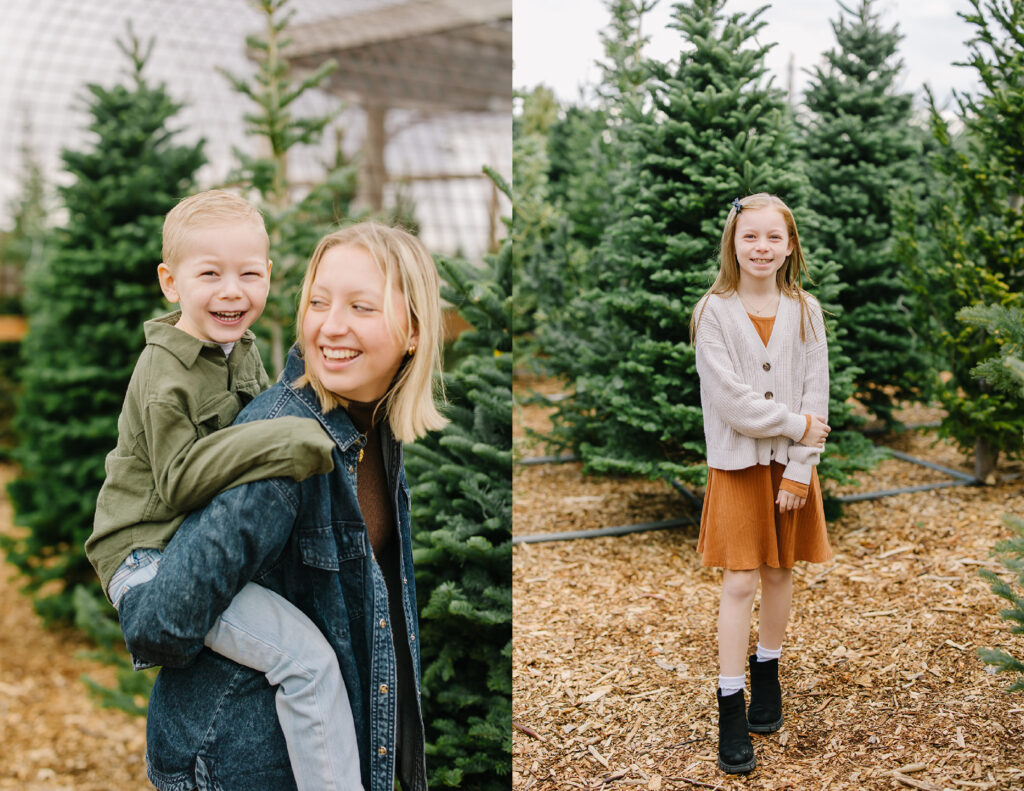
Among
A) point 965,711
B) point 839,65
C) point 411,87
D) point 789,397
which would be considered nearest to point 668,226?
point 839,65

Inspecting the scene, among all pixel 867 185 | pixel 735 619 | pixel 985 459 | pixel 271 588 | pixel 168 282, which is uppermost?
pixel 867 185

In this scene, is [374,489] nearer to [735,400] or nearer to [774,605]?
[735,400]

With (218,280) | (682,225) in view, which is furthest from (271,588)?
(682,225)

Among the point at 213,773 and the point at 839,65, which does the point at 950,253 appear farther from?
the point at 213,773

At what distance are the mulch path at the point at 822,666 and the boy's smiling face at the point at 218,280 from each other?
1.71 m

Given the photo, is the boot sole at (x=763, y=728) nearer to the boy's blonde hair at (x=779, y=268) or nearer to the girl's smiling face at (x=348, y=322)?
the boy's blonde hair at (x=779, y=268)

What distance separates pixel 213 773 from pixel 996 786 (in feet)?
6.57

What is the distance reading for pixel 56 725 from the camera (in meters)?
5.37

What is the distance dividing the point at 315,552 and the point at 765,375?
1328 mm

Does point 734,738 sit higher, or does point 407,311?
point 407,311

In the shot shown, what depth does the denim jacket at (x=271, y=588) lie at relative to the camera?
1514 millimetres

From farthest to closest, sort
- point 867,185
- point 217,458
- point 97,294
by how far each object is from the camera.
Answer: point 97,294, point 867,185, point 217,458

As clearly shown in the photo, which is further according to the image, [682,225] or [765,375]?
[682,225]

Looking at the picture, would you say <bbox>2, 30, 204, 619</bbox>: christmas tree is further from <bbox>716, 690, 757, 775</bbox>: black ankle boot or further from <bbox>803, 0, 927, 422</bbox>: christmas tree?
<bbox>716, 690, 757, 775</bbox>: black ankle boot
